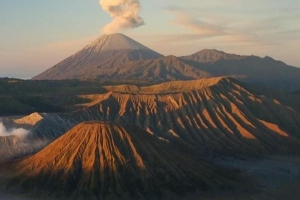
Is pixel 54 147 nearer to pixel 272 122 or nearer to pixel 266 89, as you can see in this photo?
pixel 272 122

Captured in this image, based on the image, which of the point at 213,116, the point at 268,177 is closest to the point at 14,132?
the point at 268,177

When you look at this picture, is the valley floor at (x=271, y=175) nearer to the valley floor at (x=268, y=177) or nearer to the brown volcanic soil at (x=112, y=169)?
the valley floor at (x=268, y=177)

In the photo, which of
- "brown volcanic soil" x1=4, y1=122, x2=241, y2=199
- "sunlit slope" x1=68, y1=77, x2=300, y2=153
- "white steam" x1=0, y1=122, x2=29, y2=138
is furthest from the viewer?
"sunlit slope" x1=68, y1=77, x2=300, y2=153

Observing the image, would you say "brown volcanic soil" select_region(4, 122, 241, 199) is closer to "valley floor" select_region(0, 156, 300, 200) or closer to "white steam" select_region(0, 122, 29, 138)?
"valley floor" select_region(0, 156, 300, 200)

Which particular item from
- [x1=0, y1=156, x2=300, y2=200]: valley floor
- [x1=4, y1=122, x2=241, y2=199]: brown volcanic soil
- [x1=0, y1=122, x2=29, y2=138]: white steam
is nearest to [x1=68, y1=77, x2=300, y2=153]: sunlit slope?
[x1=0, y1=156, x2=300, y2=200]: valley floor

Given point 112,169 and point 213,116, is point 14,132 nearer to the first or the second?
point 112,169

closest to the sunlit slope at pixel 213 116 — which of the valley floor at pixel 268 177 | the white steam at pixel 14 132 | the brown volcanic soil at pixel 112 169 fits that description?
the valley floor at pixel 268 177

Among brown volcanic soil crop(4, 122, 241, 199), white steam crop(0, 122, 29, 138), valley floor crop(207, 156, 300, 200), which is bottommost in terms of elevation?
valley floor crop(207, 156, 300, 200)

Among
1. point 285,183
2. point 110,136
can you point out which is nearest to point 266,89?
point 285,183
